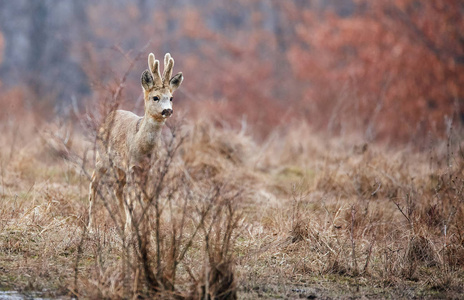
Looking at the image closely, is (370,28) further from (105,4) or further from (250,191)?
(105,4)

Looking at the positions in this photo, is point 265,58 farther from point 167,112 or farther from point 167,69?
point 167,112

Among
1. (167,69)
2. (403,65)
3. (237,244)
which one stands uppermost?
(403,65)

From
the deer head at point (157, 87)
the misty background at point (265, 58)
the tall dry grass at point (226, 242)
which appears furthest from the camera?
the misty background at point (265, 58)

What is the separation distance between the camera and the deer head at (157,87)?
741 centimetres

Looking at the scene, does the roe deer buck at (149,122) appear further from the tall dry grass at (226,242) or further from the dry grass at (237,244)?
the dry grass at (237,244)

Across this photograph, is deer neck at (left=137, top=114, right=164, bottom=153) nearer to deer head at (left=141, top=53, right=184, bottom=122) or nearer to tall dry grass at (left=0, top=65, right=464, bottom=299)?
deer head at (left=141, top=53, right=184, bottom=122)

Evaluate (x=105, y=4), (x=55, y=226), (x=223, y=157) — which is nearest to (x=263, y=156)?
(x=223, y=157)

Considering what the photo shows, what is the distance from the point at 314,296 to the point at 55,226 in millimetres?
2810

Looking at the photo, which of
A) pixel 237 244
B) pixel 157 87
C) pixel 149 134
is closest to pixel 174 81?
Answer: pixel 157 87

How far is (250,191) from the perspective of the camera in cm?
998

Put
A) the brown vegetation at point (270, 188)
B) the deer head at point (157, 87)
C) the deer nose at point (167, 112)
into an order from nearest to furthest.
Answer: the brown vegetation at point (270, 188), the deer nose at point (167, 112), the deer head at point (157, 87)

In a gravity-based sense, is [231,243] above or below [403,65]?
below

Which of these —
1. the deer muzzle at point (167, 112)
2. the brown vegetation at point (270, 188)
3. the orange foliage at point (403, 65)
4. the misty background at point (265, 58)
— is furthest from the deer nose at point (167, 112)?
the orange foliage at point (403, 65)

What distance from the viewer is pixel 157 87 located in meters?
7.54
